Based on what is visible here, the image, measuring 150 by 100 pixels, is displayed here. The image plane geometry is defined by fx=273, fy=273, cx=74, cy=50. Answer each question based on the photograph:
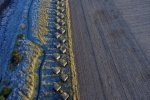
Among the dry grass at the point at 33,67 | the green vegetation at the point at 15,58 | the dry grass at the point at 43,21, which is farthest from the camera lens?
the dry grass at the point at 43,21

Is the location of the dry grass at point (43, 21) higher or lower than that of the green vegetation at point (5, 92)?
lower

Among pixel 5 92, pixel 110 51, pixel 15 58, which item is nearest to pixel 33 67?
pixel 15 58

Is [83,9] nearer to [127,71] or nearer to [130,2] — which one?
[130,2]

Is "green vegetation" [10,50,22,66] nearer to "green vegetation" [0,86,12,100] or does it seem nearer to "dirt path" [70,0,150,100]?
"green vegetation" [0,86,12,100]

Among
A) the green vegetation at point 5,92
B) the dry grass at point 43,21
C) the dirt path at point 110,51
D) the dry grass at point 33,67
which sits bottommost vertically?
the dirt path at point 110,51

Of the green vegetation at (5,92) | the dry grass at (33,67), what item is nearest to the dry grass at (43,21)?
the dry grass at (33,67)

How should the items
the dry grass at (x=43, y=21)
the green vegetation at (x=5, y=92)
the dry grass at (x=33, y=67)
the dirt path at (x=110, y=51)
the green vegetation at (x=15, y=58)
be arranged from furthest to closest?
the dry grass at (x=43, y=21) < the green vegetation at (x=15, y=58) < the dry grass at (x=33, y=67) < the dirt path at (x=110, y=51) < the green vegetation at (x=5, y=92)

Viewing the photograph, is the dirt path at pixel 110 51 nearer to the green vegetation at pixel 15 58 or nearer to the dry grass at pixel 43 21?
the dry grass at pixel 43 21

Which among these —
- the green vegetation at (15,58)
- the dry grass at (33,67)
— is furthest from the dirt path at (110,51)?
the green vegetation at (15,58)

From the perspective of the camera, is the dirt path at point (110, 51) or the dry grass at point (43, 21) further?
the dry grass at point (43, 21)

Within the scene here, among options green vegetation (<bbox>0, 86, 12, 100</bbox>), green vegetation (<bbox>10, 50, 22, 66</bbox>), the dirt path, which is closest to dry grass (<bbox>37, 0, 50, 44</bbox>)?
the dirt path

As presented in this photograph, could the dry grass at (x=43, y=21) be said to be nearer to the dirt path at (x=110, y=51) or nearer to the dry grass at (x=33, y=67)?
the dry grass at (x=33, y=67)
